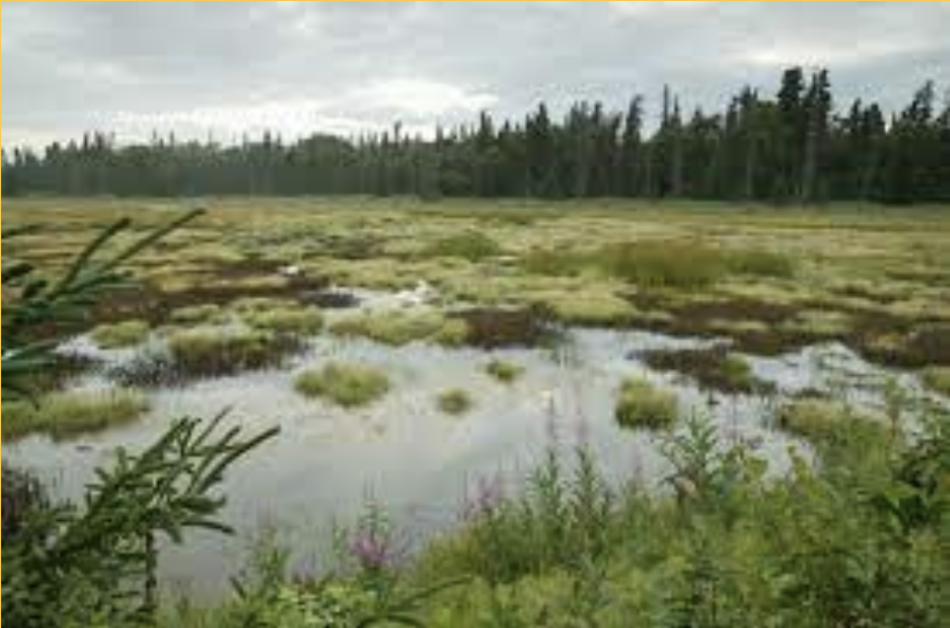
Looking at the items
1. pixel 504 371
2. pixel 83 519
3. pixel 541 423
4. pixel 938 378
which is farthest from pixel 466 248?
pixel 83 519

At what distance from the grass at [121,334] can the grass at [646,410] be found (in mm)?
11870

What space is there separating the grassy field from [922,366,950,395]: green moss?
136cm

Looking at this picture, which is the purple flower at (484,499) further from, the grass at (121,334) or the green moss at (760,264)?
the green moss at (760,264)

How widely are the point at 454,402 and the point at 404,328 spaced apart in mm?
8257

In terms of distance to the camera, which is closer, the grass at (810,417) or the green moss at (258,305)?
the grass at (810,417)

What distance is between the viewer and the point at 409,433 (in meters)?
18.1

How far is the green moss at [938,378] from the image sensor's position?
22.2 meters

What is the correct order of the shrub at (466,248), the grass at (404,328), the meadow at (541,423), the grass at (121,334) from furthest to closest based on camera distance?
the shrub at (466,248), the grass at (404,328), the grass at (121,334), the meadow at (541,423)

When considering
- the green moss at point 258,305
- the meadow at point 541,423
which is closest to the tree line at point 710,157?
the meadow at point 541,423

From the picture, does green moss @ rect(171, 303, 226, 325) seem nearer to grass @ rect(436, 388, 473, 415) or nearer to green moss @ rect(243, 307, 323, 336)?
green moss @ rect(243, 307, 323, 336)

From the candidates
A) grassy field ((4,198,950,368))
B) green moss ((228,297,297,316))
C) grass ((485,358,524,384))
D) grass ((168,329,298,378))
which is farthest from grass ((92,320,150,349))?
grass ((485,358,524,384))

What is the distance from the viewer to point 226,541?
Result: 1245 centimetres

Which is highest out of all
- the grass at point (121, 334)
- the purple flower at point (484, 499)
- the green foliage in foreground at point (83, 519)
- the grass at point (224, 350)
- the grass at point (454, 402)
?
the green foliage in foreground at point (83, 519)

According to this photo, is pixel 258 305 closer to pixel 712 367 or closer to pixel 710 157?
pixel 712 367
